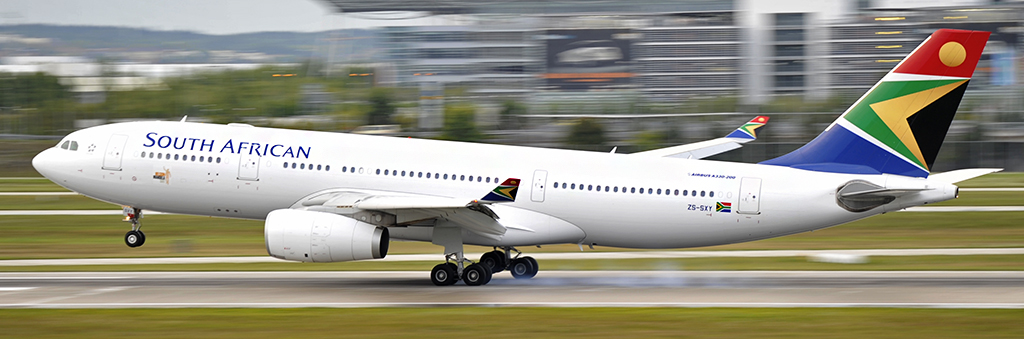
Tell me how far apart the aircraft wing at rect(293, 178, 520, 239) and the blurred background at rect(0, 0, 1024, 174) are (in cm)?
5324

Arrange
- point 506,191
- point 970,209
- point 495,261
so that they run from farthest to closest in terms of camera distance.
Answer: point 970,209
point 495,261
point 506,191

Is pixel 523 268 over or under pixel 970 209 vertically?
under

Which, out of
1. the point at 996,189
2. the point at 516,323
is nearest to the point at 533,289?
the point at 516,323

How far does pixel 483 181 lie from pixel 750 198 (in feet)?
22.8

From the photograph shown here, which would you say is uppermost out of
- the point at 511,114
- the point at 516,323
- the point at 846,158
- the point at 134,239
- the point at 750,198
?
the point at 511,114

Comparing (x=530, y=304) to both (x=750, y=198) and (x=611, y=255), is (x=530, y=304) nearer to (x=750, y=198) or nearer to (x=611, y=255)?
(x=750, y=198)

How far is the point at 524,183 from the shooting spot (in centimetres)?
2555

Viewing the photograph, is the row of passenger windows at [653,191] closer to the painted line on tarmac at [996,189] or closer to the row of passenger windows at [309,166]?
the row of passenger windows at [309,166]

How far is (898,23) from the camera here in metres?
147

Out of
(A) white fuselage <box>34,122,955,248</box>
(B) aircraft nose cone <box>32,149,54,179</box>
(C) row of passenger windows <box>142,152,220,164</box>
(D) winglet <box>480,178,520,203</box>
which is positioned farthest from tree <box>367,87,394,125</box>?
(D) winglet <box>480,178,520,203</box>

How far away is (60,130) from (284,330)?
271 ft

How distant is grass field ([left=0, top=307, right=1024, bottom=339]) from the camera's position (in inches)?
730

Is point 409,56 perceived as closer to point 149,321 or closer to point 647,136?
point 647,136

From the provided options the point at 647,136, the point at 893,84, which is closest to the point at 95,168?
the point at 893,84
